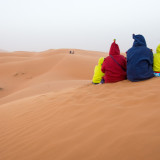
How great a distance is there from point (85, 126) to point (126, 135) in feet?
2.06

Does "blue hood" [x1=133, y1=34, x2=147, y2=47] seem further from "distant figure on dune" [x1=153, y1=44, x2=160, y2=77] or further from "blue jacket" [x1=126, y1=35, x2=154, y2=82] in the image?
"distant figure on dune" [x1=153, y1=44, x2=160, y2=77]

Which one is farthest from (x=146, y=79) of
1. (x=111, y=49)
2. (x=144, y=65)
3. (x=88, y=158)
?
(x=88, y=158)

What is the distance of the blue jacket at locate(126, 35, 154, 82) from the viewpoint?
13.1ft

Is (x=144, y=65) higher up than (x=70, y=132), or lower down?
higher up

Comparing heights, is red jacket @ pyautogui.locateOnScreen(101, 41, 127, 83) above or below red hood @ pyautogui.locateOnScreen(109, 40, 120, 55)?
below

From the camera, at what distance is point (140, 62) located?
159 inches

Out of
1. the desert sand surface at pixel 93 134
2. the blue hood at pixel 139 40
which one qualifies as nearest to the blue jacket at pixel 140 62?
the blue hood at pixel 139 40

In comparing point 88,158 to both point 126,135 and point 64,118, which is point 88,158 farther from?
point 64,118

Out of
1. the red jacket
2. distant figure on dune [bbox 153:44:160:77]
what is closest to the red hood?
the red jacket

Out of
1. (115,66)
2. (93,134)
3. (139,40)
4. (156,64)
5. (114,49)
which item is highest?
(139,40)

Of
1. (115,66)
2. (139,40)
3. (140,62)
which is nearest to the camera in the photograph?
(140,62)

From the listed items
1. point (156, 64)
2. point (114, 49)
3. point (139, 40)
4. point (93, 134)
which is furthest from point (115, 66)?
point (93, 134)

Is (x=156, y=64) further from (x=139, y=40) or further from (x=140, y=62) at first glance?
(x=139, y=40)

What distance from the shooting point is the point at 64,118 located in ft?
8.65
